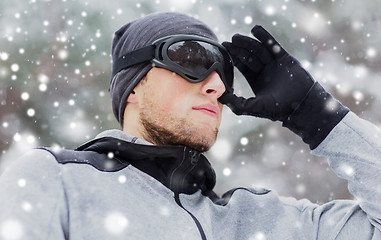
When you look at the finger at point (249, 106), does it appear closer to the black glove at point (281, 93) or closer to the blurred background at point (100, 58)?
the black glove at point (281, 93)

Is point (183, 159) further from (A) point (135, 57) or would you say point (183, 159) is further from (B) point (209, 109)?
(A) point (135, 57)

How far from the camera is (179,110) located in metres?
2.36

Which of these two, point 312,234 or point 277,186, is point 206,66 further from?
point 277,186

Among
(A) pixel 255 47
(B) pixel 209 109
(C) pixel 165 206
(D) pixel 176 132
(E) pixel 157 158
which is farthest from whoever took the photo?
(A) pixel 255 47

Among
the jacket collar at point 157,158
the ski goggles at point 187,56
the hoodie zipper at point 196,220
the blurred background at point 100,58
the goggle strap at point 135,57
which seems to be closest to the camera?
the hoodie zipper at point 196,220

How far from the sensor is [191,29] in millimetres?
2672

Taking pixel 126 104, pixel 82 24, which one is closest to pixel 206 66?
pixel 126 104

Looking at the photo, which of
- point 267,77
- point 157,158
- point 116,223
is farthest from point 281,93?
point 116,223

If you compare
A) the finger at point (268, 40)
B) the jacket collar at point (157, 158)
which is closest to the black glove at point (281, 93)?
the finger at point (268, 40)

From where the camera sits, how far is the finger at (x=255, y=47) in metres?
2.52

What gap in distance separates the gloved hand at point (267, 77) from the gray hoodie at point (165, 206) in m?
0.29

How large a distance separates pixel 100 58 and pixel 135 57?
7.26 m

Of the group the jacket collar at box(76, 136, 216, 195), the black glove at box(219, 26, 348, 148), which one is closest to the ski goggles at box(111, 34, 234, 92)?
the black glove at box(219, 26, 348, 148)

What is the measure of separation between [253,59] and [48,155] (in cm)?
130
